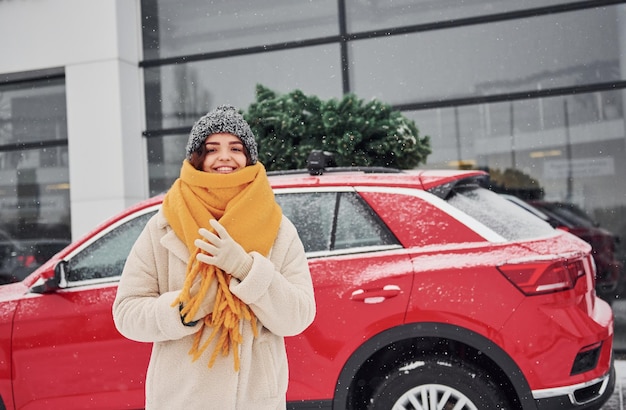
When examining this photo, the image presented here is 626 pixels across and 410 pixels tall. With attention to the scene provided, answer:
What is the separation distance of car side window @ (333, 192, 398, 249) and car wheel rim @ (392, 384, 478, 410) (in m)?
0.80

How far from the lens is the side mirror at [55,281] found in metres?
3.92

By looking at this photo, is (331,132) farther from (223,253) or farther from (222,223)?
(223,253)

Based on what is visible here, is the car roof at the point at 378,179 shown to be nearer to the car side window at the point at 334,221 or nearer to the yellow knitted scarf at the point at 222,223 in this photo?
the car side window at the point at 334,221

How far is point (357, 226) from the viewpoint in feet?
13.0

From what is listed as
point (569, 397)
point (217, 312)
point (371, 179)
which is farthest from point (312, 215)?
point (217, 312)

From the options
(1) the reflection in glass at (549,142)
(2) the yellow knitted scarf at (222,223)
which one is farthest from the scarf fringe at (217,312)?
(1) the reflection in glass at (549,142)

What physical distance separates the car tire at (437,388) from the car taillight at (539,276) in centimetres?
51

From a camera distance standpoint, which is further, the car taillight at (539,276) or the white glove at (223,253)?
the car taillight at (539,276)

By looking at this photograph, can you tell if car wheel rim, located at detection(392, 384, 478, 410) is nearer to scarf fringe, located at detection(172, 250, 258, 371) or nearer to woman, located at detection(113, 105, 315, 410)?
woman, located at detection(113, 105, 315, 410)

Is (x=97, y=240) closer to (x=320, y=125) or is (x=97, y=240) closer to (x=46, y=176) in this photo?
(x=320, y=125)

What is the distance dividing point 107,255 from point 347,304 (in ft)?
4.90

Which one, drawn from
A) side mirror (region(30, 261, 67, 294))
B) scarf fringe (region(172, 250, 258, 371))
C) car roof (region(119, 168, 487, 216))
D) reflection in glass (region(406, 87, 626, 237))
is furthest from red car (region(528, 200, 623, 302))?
scarf fringe (region(172, 250, 258, 371))

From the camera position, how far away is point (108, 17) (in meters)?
9.19

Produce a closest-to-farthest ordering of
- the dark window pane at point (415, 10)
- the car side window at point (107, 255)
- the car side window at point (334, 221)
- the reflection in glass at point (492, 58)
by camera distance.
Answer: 1. the car side window at point (334, 221)
2. the car side window at point (107, 255)
3. the reflection in glass at point (492, 58)
4. the dark window pane at point (415, 10)
